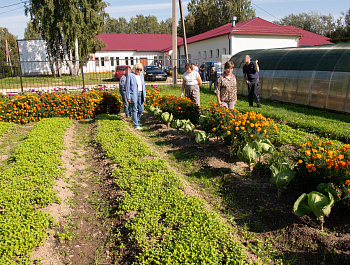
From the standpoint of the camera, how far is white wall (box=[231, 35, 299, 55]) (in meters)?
27.5

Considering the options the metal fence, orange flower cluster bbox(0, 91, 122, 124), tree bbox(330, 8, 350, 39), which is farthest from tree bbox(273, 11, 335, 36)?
orange flower cluster bbox(0, 91, 122, 124)

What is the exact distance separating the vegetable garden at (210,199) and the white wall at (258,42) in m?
22.3

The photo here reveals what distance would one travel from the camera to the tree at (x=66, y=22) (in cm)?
2569

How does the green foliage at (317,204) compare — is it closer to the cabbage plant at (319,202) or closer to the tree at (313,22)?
the cabbage plant at (319,202)

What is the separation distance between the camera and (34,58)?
35.0 meters

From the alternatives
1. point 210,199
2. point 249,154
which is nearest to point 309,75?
point 249,154

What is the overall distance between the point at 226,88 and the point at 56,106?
6.38 metres

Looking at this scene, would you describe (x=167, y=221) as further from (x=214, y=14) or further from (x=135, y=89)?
(x=214, y=14)

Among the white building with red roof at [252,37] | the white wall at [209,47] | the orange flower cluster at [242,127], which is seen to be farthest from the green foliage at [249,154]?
the white building with red roof at [252,37]

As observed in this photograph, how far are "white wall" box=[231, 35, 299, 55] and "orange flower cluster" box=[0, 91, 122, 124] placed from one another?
63.6 feet

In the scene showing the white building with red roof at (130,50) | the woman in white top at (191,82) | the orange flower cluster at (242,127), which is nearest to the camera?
the orange flower cluster at (242,127)

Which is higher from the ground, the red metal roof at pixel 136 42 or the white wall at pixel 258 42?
the red metal roof at pixel 136 42

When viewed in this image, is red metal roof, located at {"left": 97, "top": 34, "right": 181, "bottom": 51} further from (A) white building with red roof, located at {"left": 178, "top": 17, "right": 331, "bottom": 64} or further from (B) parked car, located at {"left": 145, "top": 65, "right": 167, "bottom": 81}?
(B) parked car, located at {"left": 145, "top": 65, "right": 167, "bottom": 81}

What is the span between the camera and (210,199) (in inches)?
170
